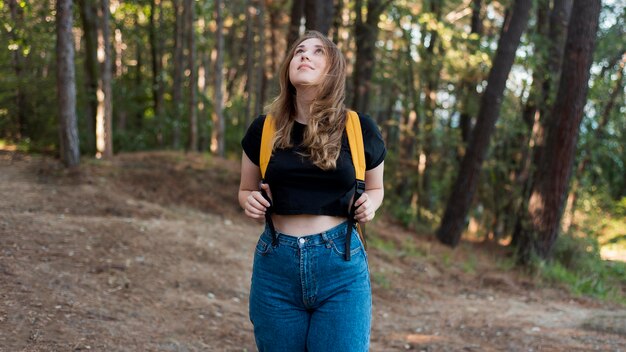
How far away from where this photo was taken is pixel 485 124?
43.5 feet

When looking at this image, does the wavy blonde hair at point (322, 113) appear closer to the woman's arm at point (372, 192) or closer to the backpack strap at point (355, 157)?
the backpack strap at point (355, 157)

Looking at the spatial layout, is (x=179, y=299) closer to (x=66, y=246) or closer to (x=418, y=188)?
(x=66, y=246)

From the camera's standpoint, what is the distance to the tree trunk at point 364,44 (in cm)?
1580

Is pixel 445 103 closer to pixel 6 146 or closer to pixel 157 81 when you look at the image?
pixel 157 81

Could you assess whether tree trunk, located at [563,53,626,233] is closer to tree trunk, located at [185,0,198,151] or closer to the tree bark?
tree trunk, located at [185,0,198,151]

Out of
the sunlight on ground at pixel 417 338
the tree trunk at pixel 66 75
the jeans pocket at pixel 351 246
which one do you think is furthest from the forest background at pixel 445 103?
the jeans pocket at pixel 351 246

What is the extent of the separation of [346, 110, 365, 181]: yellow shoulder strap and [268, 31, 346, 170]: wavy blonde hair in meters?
0.04

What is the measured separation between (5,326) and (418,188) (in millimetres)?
13734

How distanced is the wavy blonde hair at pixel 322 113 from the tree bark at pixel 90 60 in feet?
39.5

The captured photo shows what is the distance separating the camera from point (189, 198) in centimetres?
1231

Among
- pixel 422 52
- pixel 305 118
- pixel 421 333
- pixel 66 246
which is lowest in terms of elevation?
pixel 421 333

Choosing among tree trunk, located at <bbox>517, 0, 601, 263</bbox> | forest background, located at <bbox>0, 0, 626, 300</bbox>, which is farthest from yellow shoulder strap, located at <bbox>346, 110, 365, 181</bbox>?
tree trunk, located at <bbox>517, 0, 601, 263</bbox>

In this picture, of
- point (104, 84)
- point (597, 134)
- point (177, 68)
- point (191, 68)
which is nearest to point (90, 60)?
point (104, 84)

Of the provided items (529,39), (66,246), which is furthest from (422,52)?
(66,246)
